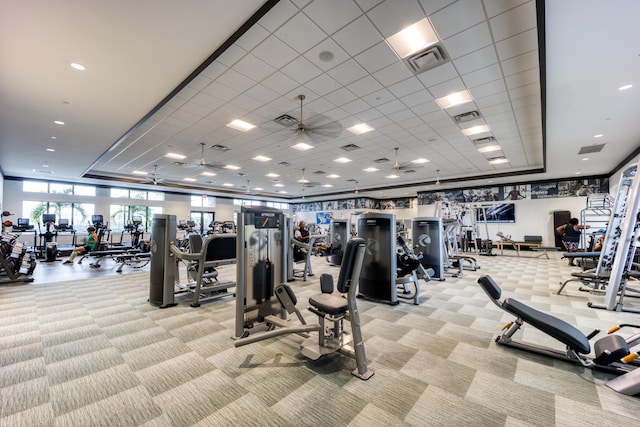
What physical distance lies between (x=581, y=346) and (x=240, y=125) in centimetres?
657

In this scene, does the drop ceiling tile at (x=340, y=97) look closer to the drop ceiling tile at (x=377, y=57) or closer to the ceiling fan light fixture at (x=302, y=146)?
the drop ceiling tile at (x=377, y=57)

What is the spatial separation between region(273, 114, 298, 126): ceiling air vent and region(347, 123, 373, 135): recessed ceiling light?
145cm

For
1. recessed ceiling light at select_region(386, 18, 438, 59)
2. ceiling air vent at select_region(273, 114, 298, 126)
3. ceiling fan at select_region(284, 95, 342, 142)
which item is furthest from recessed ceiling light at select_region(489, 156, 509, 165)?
ceiling air vent at select_region(273, 114, 298, 126)

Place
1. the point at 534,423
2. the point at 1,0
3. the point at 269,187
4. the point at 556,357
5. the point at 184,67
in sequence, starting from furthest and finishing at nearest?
1. the point at 269,187
2. the point at 184,67
3. the point at 1,0
4. the point at 556,357
5. the point at 534,423

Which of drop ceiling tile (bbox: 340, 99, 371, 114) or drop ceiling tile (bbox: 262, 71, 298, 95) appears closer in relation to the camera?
drop ceiling tile (bbox: 262, 71, 298, 95)

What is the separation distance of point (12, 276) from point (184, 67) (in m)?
5.97

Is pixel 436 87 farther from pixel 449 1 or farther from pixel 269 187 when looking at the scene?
pixel 269 187

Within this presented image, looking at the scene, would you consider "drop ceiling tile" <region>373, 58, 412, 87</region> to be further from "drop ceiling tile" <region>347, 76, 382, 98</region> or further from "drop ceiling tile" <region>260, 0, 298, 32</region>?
"drop ceiling tile" <region>260, 0, 298, 32</region>

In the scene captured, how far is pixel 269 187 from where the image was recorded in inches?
596

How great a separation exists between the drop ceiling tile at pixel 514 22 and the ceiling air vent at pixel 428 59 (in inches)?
23.6

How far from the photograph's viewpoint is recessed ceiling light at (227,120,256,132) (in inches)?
234

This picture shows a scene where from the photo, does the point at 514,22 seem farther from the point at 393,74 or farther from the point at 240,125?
the point at 240,125

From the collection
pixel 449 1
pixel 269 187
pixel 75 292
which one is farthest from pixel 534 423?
pixel 269 187

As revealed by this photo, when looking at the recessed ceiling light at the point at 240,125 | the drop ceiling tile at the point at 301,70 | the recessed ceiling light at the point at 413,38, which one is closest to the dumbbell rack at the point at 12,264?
the recessed ceiling light at the point at 240,125
